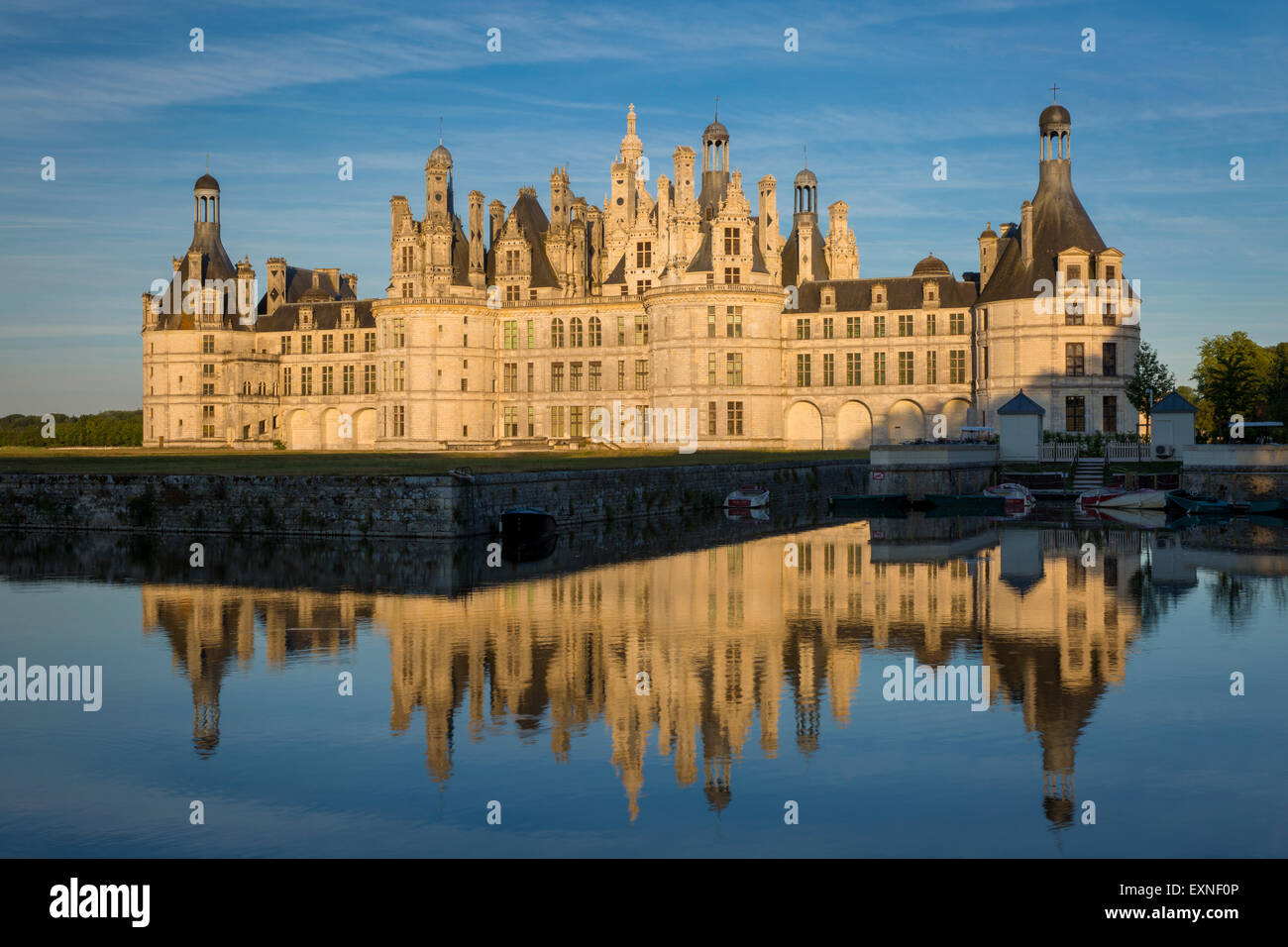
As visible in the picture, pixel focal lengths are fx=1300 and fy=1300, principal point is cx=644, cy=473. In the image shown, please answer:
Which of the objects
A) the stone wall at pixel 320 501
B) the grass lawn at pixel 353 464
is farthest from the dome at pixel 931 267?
the stone wall at pixel 320 501

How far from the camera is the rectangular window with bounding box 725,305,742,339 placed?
3098 inches

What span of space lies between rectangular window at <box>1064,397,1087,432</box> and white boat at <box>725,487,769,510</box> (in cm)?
2431

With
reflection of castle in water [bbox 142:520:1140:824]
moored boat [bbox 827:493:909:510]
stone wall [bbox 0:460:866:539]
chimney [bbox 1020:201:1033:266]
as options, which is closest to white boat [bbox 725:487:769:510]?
moored boat [bbox 827:493:909:510]

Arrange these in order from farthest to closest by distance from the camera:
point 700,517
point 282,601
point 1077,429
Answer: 1. point 1077,429
2. point 700,517
3. point 282,601

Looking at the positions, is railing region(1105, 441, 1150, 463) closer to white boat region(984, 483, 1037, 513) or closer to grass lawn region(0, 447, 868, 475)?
white boat region(984, 483, 1037, 513)

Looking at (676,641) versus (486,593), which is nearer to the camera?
(676,641)

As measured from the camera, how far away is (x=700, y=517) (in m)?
51.2

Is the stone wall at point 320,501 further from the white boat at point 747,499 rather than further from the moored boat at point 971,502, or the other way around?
the moored boat at point 971,502

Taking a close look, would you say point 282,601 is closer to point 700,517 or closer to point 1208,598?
point 1208,598

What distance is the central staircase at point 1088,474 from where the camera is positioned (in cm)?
5913

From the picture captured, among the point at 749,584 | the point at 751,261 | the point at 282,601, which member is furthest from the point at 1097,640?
the point at 751,261

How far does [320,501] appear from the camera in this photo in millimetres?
41031
